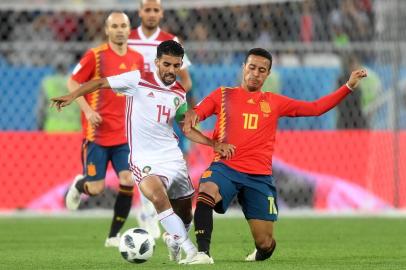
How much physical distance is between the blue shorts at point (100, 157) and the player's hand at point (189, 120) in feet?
8.76

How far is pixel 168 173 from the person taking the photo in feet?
29.8

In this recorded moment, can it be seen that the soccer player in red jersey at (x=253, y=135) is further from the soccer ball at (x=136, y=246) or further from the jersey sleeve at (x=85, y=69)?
the jersey sleeve at (x=85, y=69)

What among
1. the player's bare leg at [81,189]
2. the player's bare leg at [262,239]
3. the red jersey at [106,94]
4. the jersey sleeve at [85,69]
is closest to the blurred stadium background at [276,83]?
the red jersey at [106,94]

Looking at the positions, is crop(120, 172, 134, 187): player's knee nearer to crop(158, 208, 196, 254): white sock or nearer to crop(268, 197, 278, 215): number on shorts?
crop(268, 197, 278, 215): number on shorts

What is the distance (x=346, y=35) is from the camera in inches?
682

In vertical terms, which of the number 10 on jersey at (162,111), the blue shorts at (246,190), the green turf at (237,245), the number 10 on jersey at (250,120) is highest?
the number 10 on jersey at (162,111)

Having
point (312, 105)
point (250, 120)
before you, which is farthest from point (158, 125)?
point (312, 105)

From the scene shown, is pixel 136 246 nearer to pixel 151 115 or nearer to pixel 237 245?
pixel 151 115

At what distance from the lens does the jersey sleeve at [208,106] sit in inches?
361

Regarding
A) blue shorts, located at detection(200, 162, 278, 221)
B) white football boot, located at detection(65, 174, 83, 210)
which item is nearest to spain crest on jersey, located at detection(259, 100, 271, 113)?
blue shorts, located at detection(200, 162, 278, 221)

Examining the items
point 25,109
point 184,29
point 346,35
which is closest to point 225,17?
point 184,29

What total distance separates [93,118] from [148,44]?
135cm

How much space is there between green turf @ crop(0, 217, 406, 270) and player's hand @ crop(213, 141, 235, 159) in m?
0.81

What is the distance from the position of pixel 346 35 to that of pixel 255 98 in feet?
26.7
